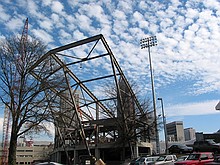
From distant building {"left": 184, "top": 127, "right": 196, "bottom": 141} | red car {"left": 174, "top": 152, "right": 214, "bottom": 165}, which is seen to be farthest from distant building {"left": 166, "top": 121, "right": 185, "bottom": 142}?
red car {"left": 174, "top": 152, "right": 214, "bottom": 165}

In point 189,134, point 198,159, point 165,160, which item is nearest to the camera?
point 198,159

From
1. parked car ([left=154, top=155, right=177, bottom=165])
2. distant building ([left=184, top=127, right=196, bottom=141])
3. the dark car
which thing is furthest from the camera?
distant building ([left=184, top=127, right=196, bottom=141])

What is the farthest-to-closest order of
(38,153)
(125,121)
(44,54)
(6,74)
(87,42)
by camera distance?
(38,153) → (125,121) → (87,42) → (44,54) → (6,74)

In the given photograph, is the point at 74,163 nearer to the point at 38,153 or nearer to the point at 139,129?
the point at 139,129

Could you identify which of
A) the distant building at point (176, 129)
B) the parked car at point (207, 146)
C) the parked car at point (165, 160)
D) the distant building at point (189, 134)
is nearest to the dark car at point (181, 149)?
the parked car at point (207, 146)

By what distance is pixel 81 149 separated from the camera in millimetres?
47438

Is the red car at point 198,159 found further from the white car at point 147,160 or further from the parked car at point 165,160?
the white car at point 147,160

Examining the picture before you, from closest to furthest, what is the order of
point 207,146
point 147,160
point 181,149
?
point 147,160 → point 207,146 → point 181,149

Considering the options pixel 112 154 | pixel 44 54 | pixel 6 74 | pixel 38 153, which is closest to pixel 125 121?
pixel 112 154

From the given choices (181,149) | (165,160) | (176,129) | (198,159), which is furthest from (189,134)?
(198,159)

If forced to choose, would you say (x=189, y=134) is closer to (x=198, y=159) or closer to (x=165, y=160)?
(x=165, y=160)

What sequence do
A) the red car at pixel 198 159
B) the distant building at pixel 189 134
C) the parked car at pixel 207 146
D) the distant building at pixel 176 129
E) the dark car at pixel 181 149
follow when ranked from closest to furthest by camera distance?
1. the red car at pixel 198 159
2. the parked car at pixel 207 146
3. the dark car at pixel 181 149
4. the distant building at pixel 176 129
5. the distant building at pixel 189 134

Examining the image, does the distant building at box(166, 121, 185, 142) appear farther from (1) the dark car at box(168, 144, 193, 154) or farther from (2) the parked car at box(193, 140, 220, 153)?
(2) the parked car at box(193, 140, 220, 153)

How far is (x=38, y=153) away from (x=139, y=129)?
3320 inches
